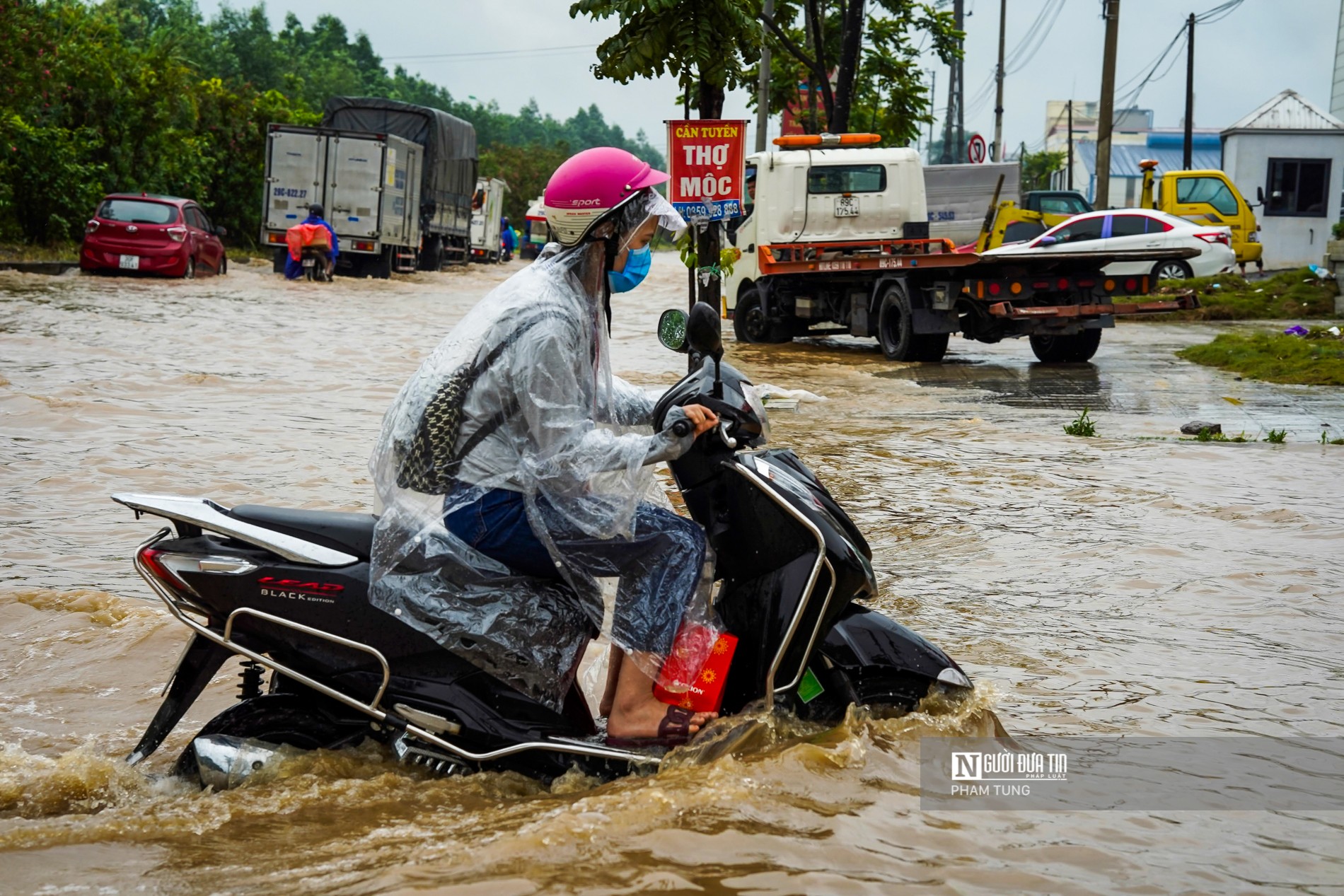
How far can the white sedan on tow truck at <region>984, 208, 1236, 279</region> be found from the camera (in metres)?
22.0

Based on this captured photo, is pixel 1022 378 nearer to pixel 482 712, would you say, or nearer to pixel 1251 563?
pixel 1251 563

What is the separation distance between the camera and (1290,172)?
112 ft

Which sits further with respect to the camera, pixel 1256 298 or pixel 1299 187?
pixel 1299 187

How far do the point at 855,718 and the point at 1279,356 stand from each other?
42.0ft

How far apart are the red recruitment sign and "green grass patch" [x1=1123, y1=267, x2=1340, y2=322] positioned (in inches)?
504

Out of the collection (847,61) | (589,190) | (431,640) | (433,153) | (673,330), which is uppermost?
(433,153)

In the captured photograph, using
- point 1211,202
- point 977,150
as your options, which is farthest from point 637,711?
point 1211,202

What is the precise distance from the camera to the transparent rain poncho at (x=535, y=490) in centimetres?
323

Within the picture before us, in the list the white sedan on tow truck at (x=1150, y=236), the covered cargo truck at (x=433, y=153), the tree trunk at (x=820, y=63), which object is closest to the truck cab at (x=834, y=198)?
the tree trunk at (x=820, y=63)

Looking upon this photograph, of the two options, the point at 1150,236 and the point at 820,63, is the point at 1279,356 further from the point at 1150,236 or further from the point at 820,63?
the point at 820,63

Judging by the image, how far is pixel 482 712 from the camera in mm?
3322

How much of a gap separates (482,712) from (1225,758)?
2119 mm

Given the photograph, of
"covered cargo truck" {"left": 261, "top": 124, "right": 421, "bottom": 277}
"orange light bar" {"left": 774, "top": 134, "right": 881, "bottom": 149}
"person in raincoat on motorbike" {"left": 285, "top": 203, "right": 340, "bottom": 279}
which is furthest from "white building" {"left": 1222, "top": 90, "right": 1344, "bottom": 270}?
"person in raincoat on motorbike" {"left": 285, "top": 203, "right": 340, "bottom": 279}

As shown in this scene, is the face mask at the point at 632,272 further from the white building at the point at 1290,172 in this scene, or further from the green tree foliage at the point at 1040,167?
the green tree foliage at the point at 1040,167
